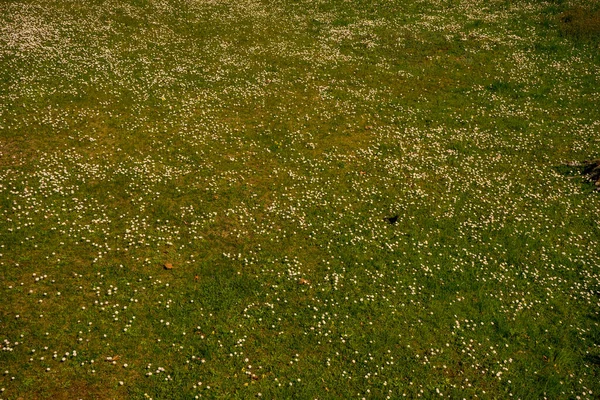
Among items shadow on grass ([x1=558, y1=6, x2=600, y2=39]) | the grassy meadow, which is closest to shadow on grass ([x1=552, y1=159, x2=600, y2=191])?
the grassy meadow

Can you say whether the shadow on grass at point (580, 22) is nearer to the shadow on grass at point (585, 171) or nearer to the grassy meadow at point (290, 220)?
the grassy meadow at point (290, 220)

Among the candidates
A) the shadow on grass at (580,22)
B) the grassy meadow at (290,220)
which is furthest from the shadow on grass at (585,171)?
the shadow on grass at (580,22)

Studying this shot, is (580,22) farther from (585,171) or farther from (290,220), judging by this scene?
(290,220)

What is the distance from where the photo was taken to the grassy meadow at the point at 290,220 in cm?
1049

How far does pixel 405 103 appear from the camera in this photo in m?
23.2

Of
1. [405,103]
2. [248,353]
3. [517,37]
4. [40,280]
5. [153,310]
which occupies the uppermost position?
[517,37]

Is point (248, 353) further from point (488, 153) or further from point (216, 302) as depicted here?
point (488, 153)

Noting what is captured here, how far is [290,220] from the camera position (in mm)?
15062

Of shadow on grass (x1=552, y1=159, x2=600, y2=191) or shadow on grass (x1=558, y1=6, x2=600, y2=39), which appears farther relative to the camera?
shadow on grass (x1=558, y1=6, x2=600, y2=39)

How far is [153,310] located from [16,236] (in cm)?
619

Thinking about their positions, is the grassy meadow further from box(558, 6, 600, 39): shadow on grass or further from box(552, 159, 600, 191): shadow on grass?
box(558, 6, 600, 39): shadow on grass

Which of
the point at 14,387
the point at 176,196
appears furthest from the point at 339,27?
the point at 14,387

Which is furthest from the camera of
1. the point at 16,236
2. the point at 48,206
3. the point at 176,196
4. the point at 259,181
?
the point at 259,181

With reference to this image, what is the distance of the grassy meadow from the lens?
34.4 ft
